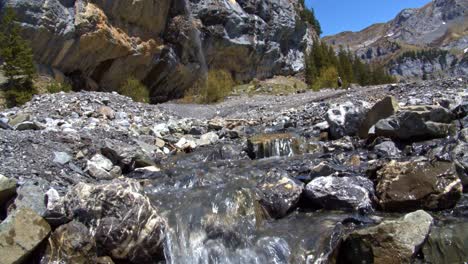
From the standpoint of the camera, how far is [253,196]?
23.1ft

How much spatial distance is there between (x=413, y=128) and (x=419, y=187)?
10.9 feet

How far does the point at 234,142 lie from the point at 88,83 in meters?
20.1

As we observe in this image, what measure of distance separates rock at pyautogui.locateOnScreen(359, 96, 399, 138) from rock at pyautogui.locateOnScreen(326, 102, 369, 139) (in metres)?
0.25

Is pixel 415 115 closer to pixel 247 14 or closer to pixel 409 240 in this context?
pixel 409 240

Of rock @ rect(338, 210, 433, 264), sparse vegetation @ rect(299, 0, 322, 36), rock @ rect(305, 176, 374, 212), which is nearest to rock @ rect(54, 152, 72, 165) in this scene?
rock @ rect(305, 176, 374, 212)

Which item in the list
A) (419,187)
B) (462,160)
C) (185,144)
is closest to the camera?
(419,187)

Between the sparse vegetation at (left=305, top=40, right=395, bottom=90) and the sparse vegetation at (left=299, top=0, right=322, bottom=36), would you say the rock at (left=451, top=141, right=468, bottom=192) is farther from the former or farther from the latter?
the sparse vegetation at (left=299, top=0, right=322, bottom=36)

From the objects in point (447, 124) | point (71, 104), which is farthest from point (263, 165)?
point (71, 104)

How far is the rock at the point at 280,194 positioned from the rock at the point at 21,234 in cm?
346

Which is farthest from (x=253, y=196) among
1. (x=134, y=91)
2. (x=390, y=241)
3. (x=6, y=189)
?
(x=134, y=91)

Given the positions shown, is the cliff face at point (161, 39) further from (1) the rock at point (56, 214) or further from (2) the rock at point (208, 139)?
(1) the rock at point (56, 214)

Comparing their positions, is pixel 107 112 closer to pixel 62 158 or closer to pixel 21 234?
pixel 62 158

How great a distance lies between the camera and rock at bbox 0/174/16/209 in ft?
20.1

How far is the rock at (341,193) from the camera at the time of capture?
6758 mm
